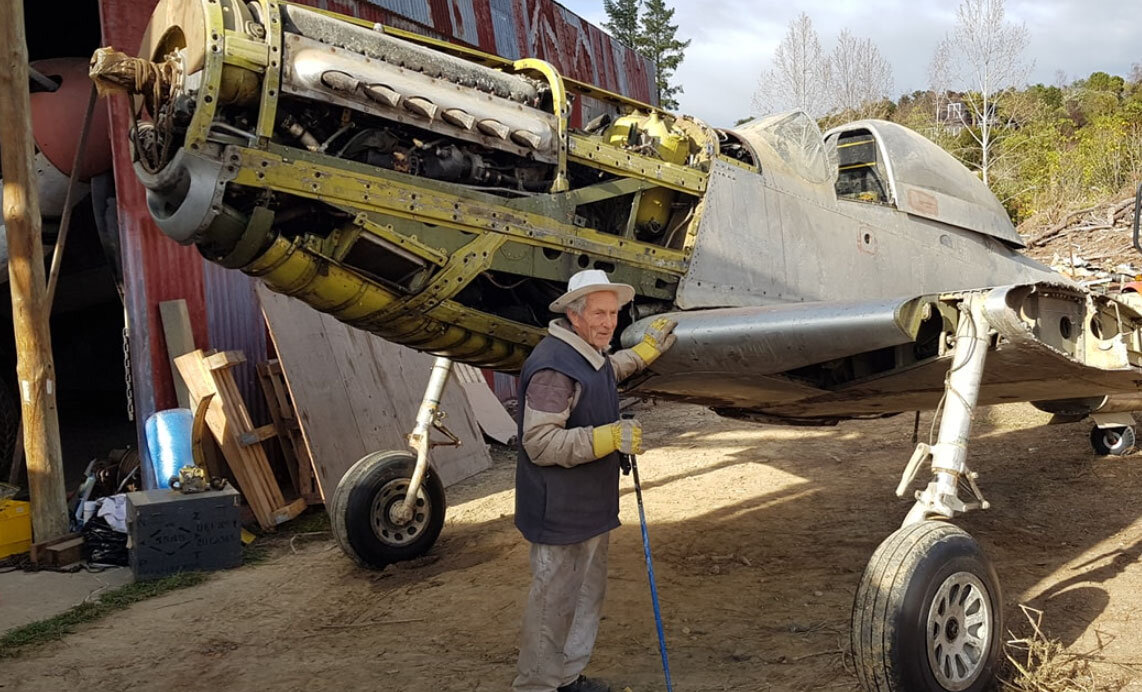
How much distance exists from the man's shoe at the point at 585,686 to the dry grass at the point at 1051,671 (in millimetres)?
1593

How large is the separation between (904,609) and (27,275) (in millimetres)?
6501

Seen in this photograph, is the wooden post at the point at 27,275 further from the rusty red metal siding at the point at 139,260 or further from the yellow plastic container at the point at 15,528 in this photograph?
the rusty red metal siding at the point at 139,260

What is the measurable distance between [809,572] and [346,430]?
14.5 ft

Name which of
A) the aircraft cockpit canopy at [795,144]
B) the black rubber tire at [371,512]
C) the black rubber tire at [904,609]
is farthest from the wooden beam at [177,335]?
the black rubber tire at [904,609]

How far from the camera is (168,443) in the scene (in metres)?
7.04

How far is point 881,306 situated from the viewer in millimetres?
3602

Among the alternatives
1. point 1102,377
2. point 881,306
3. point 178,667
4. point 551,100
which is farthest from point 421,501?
point 1102,377

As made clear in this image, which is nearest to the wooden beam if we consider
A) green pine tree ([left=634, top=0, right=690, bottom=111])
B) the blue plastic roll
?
the blue plastic roll

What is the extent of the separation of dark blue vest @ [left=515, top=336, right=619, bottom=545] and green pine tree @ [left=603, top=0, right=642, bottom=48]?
40.6m

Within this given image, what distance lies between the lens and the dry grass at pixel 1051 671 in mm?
3311

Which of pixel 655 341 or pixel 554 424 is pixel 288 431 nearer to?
pixel 655 341

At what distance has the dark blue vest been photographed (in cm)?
347

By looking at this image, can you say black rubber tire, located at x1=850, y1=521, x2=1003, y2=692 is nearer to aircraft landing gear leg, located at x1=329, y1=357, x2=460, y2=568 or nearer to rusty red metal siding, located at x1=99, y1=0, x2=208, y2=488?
aircraft landing gear leg, located at x1=329, y1=357, x2=460, y2=568

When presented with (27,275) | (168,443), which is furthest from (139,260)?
(168,443)
